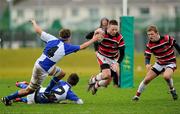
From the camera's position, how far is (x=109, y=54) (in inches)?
851

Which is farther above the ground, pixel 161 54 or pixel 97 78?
pixel 161 54

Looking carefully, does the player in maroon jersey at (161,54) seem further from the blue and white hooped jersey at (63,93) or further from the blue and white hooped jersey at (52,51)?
the blue and white hooped jersey at (52,51)

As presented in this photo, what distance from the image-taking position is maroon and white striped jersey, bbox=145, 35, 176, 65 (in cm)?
1992

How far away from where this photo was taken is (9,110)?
17359 millimetres

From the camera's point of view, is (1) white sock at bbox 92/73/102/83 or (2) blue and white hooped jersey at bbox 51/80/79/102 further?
(1) white sock at bbox 92/73/102/83

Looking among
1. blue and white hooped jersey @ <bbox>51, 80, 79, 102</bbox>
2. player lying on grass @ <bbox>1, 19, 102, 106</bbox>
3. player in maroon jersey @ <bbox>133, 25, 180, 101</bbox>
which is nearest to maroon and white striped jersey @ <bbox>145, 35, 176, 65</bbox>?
player in maroon jersey @ <bbox>133, 25, 180, 101</bbox>

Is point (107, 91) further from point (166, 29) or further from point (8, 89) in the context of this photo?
point (166, 29)

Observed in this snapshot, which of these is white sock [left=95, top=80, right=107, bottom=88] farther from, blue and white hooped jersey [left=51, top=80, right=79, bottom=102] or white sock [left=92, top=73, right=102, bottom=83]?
blue and white hooped jersey [left=51, top=80, right=79, bottom=102]

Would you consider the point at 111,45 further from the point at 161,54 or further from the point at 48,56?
the point at 48,56

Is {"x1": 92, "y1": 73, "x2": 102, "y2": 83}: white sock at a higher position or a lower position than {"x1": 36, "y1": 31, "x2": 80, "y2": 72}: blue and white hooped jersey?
lower

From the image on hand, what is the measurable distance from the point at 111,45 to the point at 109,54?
0.31m

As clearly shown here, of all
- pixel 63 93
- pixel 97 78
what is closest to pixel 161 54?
pixel 97 78

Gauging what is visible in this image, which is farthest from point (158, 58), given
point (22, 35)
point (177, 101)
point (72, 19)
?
point (72, 19)

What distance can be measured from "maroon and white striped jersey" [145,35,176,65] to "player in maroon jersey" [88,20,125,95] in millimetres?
1509
